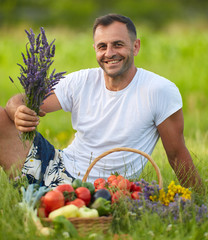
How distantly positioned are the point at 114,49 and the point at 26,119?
101 cm

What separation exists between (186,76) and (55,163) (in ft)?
22.8

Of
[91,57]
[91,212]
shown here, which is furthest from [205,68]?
[91,212]

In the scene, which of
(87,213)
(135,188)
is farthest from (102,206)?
(135,188)

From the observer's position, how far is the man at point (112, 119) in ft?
12.2

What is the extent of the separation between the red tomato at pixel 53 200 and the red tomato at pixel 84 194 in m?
0.16

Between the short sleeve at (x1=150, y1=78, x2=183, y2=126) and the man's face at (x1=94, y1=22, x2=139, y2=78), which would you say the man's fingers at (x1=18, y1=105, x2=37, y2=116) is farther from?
the short sleeve at (x1=150, y1=78, x2=183, y2=126)

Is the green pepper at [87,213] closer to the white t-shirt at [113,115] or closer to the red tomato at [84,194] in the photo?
the red tomato at [84,194]

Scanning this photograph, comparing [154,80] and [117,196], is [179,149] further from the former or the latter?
[117,196]

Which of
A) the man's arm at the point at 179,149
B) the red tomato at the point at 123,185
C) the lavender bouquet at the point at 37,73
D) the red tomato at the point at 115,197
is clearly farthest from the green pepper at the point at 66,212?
the man's arm at the point at 179,149

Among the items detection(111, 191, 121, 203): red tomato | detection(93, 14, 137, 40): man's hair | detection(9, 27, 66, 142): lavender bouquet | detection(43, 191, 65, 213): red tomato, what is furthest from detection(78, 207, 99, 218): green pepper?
detection(93, 14, 137, 40): man's hair

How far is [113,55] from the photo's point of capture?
3.75m

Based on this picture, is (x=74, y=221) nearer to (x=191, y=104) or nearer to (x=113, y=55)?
(x=113, y=55)

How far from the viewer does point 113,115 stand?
3.82 m

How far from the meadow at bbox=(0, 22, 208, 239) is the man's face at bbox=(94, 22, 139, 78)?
0.89 meters
